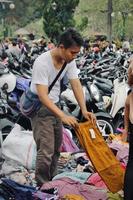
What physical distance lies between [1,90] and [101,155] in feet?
13.4

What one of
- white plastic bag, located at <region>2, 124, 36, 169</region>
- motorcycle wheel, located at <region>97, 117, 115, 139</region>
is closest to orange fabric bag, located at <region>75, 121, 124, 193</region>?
white plastic bag, located at <region>2, 124, 36, 169</region>

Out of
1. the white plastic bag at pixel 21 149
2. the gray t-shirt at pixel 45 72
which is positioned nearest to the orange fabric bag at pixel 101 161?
the gray t-shirt at pixel 45 72

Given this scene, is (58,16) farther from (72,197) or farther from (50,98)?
(72,197)

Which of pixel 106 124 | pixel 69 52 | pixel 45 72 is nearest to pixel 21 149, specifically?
pixel 45 72

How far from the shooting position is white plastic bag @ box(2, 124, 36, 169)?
6.39 metres

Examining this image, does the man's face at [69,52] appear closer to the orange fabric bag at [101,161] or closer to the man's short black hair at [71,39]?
the man's short black hair at [71,39]

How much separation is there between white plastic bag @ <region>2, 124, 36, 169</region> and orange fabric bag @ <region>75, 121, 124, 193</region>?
5.94ft

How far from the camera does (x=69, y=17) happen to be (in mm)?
40688

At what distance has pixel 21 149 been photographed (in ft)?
21.2

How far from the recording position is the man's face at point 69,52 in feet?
15.9

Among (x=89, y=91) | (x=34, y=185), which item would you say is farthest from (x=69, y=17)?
(x=34, y=185)

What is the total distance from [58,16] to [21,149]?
34396 mm

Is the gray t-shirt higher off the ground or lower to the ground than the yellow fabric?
higher

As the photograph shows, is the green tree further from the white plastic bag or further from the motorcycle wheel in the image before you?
the white plastic bag
